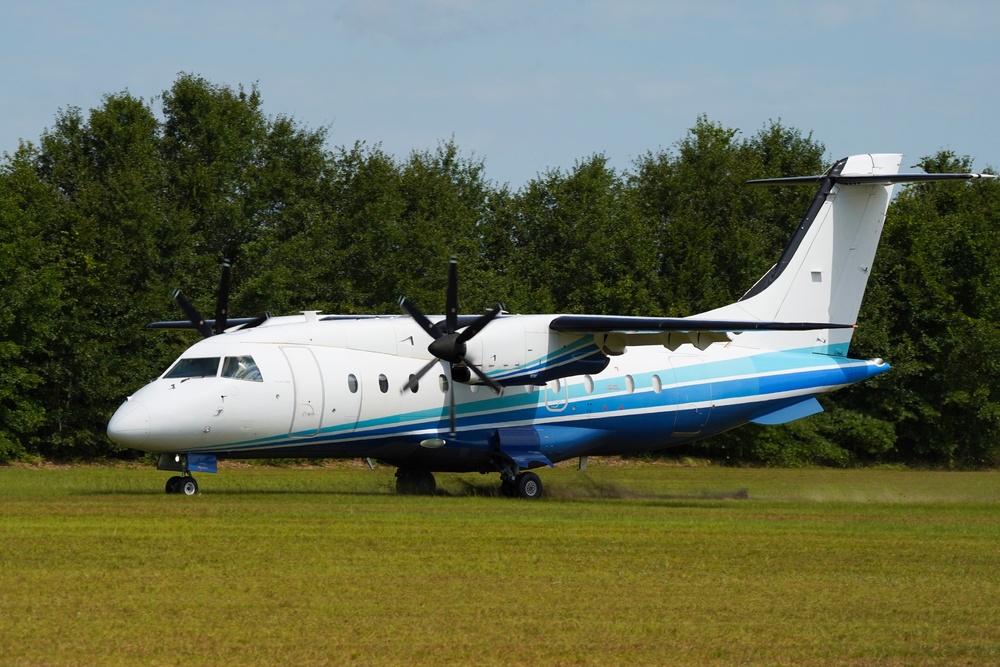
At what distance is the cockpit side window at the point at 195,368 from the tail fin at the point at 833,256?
12.6 metres

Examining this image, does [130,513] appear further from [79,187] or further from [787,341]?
[79,187]

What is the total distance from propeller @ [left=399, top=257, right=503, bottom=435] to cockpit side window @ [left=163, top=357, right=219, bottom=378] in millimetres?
3587

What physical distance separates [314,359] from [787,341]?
11.7 metres

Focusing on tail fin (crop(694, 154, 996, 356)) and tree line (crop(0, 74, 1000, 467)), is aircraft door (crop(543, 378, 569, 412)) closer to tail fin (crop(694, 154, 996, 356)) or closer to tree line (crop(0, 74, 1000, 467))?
tail fin (crop(694, 154, 996, 356))

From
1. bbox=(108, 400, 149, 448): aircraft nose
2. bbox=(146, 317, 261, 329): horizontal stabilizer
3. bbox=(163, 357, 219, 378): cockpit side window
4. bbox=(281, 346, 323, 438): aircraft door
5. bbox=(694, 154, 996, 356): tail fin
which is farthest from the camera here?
bbox=(694, 154, 996, 356): tail fin

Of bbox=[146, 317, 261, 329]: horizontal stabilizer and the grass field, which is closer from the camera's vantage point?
the grass field

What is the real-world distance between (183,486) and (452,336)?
18.3ft

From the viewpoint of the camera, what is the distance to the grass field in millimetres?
10484

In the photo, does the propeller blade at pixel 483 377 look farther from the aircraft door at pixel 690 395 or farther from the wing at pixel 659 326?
the aircraft door at pixel 690 395

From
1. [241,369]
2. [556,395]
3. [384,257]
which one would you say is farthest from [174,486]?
[384,257]

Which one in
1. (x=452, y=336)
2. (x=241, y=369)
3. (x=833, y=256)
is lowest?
(x=241, y=369)

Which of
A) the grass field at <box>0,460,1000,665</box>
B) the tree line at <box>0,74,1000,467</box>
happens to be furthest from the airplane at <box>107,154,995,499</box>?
the tree line at <box>0,74,1000,467</box>

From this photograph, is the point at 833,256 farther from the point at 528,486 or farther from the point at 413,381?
the point at 413,381

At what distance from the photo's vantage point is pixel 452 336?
24.8 m
